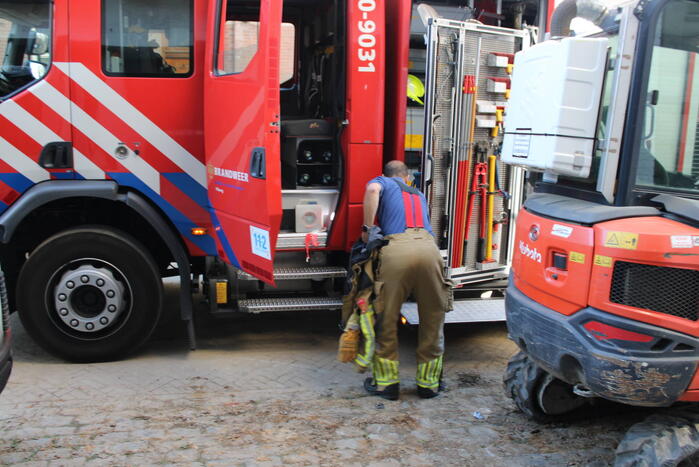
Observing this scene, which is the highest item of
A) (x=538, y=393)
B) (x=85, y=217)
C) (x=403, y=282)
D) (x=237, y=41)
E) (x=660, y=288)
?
(x=237, y=41)

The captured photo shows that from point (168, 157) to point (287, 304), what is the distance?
150cm

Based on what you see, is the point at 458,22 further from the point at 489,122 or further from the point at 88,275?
the point at 88,275

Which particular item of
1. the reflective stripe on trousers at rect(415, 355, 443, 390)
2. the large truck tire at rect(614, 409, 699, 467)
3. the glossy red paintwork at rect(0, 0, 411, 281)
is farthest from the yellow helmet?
the large truck tire at rect(614, 409, 699, 467)

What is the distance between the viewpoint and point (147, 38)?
5.06m

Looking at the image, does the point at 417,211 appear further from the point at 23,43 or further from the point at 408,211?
the point at 23,43

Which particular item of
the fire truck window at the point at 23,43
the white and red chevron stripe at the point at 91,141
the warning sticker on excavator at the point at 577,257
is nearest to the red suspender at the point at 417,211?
the warning sticker on excavator at the point at 577,257

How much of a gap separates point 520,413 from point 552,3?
3.41 m

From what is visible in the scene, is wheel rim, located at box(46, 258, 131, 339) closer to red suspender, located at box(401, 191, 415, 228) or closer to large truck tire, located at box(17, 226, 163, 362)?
large truck tire, located at box(17, 226, 163, 362)

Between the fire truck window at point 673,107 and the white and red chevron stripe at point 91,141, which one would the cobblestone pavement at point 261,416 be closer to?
the white and red chevron stripe at point 91,141

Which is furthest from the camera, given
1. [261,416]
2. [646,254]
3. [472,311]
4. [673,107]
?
[472,311]

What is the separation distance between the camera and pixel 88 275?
4996 millimetres

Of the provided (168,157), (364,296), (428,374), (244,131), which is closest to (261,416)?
(364,296)

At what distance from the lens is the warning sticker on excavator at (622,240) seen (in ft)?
9.57

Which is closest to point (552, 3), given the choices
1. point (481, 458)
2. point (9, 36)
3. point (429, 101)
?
point (429, 101)
